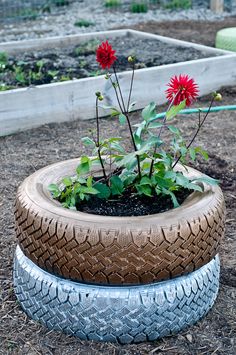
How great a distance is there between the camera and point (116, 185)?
2.38 meters

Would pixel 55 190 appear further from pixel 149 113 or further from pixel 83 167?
pixel 149 113

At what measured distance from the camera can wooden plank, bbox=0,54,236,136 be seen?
459cm

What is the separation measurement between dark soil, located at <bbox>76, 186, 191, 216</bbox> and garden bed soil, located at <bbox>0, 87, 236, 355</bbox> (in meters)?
0.48

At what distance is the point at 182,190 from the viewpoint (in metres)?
2.47

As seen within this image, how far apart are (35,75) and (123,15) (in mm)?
5600

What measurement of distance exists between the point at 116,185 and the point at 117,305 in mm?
500

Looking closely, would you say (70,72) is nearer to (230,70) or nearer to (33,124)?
(33,124)

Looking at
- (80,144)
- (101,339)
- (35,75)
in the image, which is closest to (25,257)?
(101,339)

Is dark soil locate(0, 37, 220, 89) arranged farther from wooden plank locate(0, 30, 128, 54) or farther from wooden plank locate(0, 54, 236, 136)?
wooden plank locate(0, 54, 236, 136)

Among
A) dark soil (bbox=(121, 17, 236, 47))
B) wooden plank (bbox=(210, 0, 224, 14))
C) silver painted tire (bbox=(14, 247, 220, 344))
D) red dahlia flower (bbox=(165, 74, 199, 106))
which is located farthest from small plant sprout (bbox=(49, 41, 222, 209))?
wooden plank (bbox=(210, 0, 224, 14))

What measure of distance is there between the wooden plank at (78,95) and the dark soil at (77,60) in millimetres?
393

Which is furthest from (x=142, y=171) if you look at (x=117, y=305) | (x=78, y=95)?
(x=78, y=95)

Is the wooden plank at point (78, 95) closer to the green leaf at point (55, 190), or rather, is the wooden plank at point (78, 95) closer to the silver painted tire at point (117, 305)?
the green leaf at point (55, 190)

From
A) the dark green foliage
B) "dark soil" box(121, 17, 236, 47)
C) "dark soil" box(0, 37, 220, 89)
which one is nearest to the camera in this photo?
Result: "dark soil" box(0, 37, 220, 89)
